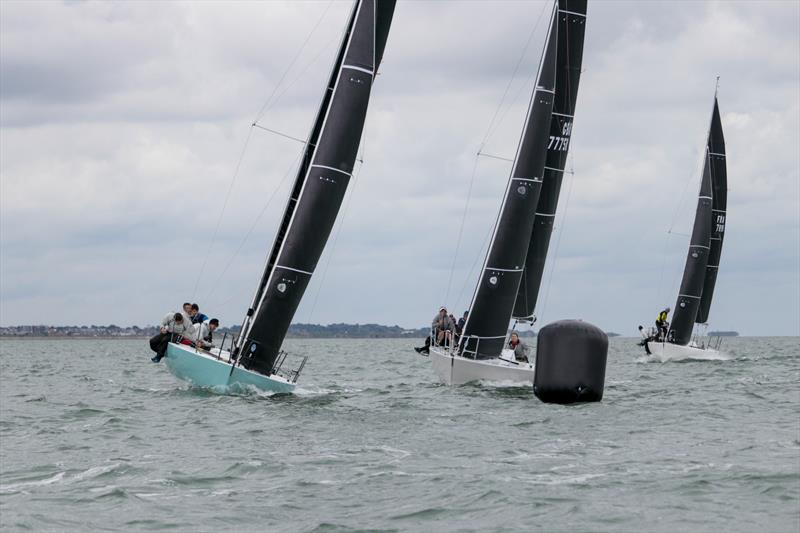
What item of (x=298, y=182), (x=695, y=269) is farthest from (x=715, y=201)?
(x=298, y=182)

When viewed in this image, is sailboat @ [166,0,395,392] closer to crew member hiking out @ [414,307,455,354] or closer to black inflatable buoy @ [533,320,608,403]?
black inflatable buoy @ [533,320,608,403]

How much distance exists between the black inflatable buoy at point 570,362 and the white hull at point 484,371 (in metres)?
5.20

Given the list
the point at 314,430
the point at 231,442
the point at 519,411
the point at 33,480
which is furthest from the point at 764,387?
the point at 33,480

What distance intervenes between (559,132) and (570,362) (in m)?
12.3

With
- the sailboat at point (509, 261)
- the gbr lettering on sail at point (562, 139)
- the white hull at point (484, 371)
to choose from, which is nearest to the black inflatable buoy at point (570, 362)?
the white hull at point (484, 371)

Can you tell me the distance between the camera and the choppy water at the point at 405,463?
38.1ft

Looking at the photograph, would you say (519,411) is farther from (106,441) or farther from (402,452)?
(106,441)

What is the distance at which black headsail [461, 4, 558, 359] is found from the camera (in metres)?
28.2

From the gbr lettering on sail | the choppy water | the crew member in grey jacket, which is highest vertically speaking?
the gbr lettering on sail

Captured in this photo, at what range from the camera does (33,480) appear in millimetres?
14102

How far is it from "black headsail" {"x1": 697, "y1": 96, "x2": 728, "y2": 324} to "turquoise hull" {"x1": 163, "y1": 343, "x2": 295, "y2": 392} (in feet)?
103

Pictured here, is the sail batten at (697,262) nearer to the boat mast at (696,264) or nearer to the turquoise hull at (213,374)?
the boat mast at (696,264)

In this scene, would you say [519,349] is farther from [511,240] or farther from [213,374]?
[213,374]

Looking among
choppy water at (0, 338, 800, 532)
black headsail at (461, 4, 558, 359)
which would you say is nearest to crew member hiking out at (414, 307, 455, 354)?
black headsail at (461, 4, 558, 359)
